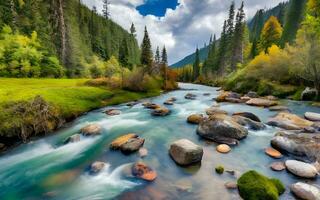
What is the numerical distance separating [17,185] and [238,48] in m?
57.0

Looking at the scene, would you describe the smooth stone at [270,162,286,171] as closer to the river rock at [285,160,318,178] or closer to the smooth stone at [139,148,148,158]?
the river rock at [285,160,318,178]

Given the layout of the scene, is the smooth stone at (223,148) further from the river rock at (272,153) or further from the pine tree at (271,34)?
the pine tree at (271,34)

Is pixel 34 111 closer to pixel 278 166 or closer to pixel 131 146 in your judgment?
pixel 131 146

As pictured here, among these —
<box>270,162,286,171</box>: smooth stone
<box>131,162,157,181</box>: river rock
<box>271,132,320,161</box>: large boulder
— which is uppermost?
<box>271,132,320,161</box>: large boulder

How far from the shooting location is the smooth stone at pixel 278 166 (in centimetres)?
780

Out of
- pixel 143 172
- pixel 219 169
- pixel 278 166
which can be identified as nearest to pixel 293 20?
pixel 278 166

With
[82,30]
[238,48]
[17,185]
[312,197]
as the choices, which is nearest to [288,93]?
[312,197]

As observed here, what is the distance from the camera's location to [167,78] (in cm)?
4381

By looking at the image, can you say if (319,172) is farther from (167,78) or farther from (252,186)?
(167,78)

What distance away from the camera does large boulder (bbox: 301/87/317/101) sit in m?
21.2

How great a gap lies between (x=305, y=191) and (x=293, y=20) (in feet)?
170

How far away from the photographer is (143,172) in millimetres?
7543

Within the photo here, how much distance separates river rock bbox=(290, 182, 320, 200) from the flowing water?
0.84ft

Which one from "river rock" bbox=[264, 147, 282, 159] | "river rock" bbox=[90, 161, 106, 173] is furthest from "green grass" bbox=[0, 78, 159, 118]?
"river rock" bbox=[264, 147, 282, 159]
